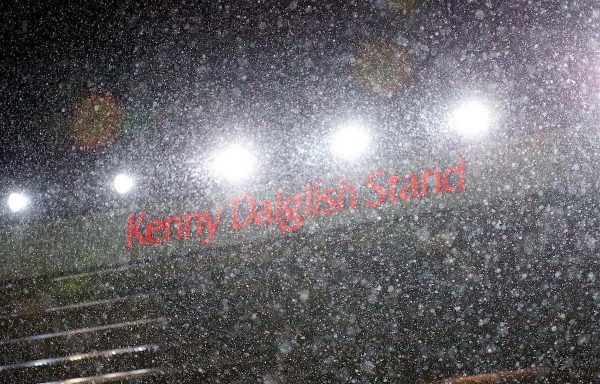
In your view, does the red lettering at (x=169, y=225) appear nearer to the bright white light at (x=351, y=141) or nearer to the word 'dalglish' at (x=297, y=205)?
the word 'dalglish' at (x=297, y=205)

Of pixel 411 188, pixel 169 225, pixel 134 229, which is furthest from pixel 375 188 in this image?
pixel 134 229

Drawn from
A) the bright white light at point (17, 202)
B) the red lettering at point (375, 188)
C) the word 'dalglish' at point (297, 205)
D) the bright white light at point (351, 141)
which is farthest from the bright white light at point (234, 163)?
the bright white light at point (17, 202)

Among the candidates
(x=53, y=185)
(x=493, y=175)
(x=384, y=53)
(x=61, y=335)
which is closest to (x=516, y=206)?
→ (x=493, y=175)

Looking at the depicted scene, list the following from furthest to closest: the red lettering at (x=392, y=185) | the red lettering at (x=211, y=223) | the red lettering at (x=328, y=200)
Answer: the red lettering at (x=211, y=223), the red lettering at (x=328, y=200), the red lettering at (x=392, y=185)

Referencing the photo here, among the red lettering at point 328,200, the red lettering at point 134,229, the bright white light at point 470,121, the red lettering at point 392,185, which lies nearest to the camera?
the bright white light at point 470,121

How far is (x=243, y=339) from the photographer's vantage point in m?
6.00

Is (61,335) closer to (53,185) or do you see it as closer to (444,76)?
(53,185)

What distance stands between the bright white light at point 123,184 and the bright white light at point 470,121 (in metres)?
5.43

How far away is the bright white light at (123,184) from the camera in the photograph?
7.84 m

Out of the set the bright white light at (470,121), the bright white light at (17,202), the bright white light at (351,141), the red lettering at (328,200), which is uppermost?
the bright white light at (17,202)

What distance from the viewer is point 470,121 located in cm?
621

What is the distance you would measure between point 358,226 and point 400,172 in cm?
99

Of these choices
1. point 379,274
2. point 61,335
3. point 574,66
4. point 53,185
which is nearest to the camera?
point 574,66

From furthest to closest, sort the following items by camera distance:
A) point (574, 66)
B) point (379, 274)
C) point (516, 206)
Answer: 1. point (379, 274)
2. point (516, 206)
3. point (574, 66)
